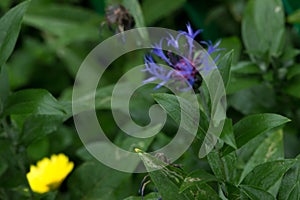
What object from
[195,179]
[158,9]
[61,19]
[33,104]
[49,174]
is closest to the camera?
[195,179]

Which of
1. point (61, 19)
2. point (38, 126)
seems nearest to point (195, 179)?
point (38, 126)

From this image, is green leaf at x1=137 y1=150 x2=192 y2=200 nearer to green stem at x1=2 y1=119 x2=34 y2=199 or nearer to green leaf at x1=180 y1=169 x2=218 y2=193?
green leaf at x1=180 y1=169 x2=218 y2=193

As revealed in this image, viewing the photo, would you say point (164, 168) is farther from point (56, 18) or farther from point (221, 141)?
point (56, 18)

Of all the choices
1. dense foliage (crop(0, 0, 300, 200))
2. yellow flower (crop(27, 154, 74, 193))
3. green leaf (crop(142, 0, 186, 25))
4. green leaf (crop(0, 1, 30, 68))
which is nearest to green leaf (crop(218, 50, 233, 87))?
dense foliage (crop(0, 0, 300, 200))

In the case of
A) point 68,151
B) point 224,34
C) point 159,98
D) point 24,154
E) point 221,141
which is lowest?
point 68,151

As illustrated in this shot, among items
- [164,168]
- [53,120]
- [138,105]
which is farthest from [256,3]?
[164,168]

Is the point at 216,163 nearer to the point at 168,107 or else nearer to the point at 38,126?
the point at 168,107

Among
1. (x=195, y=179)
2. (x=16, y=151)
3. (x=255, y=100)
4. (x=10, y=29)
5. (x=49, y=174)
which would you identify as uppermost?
(x=10, y=29)

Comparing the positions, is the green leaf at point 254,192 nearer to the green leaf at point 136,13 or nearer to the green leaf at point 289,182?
the green leaf at point 289,182
